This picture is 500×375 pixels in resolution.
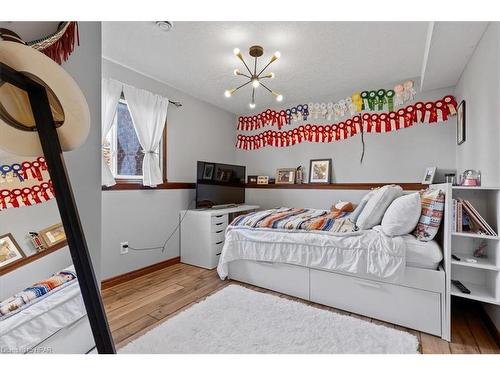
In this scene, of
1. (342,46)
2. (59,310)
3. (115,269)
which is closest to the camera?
(59,310)

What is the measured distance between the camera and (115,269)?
259 centimetres

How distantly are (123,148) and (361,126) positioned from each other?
10.1ft

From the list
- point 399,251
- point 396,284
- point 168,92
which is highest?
point 168,92

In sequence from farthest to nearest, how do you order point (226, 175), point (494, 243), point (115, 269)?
point (226, 175) → point (115, 269) → point (494, 243)

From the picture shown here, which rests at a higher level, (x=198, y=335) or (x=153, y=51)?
(x=153, y=51)

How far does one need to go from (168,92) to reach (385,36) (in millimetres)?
2468

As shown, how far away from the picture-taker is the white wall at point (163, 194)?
8.43 ft

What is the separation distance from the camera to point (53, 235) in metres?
0.65

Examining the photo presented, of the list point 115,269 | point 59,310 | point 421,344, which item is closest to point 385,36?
point 421,344

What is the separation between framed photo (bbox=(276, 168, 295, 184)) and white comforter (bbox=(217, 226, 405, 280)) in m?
1.59

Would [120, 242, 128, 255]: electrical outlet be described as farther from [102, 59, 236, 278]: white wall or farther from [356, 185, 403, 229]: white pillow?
[356, 185, 403, 229]: white pillow

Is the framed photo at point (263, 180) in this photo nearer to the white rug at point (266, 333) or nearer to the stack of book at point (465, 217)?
the white rug at point (266, 333)

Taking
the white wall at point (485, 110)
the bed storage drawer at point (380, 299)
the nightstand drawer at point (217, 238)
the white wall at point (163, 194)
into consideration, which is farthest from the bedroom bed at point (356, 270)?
the white wall at point (163, 194)
